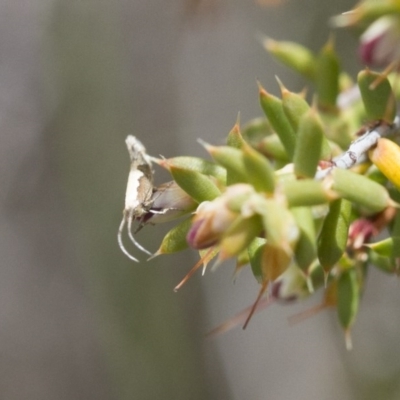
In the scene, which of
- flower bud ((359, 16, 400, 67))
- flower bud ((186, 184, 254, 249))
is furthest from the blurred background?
flower bud ((186, 184, 254, 249))

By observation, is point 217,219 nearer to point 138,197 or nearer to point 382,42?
point 138,197

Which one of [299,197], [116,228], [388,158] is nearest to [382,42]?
[388,158]

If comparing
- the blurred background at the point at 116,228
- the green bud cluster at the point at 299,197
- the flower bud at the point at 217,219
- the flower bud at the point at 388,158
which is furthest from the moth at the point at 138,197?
the blurred background at the point at 116,228

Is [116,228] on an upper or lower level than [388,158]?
upper

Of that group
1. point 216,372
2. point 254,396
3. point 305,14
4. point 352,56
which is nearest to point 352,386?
point 254,396

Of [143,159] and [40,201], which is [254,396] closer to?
[40,201]

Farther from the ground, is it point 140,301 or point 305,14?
point 305,14

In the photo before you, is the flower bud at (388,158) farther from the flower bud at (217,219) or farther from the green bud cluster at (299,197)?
the flower bud at (217,219)

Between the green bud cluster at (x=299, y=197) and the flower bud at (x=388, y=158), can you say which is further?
the flower bud at (x=388, y=158)

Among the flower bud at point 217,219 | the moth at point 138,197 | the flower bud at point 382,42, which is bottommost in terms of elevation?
the flower bud at point 217,219
